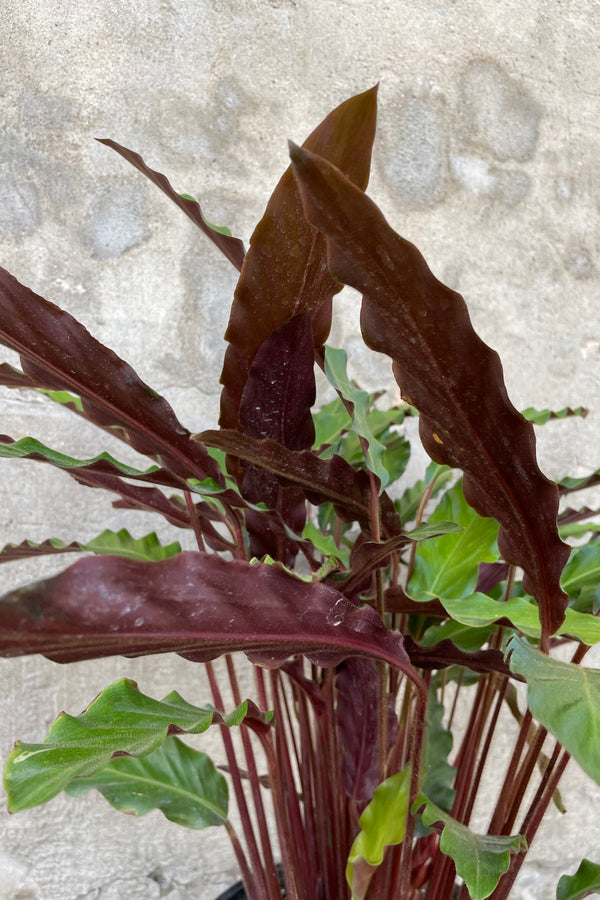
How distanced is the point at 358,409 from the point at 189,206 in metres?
0.24

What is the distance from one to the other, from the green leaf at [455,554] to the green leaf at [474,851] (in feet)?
0.66

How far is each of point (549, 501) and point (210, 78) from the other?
89 cm

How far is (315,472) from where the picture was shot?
50cm

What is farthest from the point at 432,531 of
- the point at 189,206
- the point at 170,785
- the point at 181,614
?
the point at 170,785

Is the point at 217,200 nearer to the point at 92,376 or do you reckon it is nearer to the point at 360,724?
the point at 92,376

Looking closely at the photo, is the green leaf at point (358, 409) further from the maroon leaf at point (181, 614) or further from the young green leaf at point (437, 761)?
the young green leaf at point (437, 761)

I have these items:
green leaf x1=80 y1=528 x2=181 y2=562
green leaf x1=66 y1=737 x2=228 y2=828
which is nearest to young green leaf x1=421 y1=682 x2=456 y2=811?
green leaf x1=66 y1=737 x2=228 y2=828

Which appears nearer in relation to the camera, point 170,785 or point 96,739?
point 96,739

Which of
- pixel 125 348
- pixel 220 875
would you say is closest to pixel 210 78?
pixel 125 348

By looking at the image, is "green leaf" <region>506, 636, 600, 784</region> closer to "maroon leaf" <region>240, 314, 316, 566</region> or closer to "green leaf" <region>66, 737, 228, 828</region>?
"maroon leaf" <region>240, 314, 316, 566</region>

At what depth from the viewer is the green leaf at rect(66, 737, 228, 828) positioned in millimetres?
697

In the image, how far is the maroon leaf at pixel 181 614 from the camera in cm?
29

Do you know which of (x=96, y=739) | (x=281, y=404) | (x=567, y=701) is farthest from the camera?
(x=281, y=404)

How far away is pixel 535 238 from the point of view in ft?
3.80
